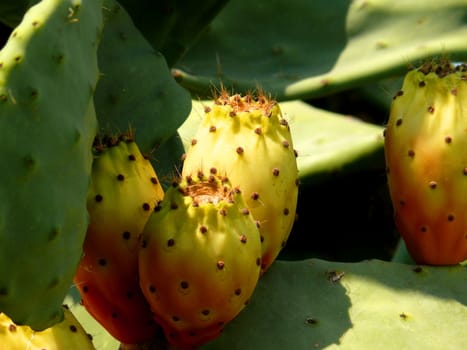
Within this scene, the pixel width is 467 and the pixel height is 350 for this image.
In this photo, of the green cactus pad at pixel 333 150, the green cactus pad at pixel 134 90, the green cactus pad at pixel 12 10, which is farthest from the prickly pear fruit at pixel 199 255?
the green cactus pad at pixel 333 150

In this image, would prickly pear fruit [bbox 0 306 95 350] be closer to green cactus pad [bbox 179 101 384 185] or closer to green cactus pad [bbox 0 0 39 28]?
green cactus pad [bbox 0 0 39 28]

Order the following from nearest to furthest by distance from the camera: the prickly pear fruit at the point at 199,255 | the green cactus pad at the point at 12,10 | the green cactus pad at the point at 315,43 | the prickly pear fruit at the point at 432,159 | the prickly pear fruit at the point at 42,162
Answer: the prickly pear fruit at the point at 42,162 → the prickly pear fruit at the point at 199,255 → the prickly pear fruit at the point at 432,159 → the green cactus pad at the point at 12,10 → the green cactus pad at the point at 315,43

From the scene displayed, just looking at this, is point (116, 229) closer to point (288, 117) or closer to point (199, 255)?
point (199, 255)

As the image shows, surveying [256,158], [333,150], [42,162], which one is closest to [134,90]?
[256,158]

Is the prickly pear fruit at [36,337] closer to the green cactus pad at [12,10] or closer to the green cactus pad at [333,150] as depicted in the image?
the green cactus pad at [12,10]

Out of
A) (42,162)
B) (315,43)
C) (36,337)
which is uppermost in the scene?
(42,162)

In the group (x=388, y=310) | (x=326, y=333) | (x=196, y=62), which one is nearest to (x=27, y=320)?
(x=326, y=333)

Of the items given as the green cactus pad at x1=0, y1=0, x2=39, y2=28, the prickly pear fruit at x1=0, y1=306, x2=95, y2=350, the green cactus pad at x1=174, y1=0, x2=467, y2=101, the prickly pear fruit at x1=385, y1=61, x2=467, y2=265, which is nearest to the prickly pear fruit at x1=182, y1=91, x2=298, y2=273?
the prickly pear fruit at x1=385, y1=61, x2=467, y2=265

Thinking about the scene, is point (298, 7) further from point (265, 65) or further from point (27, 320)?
point (27, 320)
